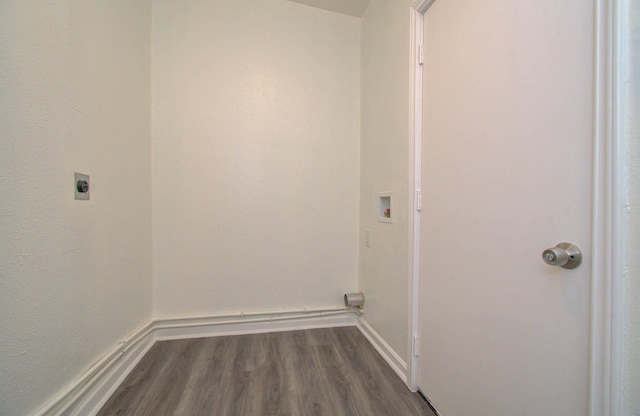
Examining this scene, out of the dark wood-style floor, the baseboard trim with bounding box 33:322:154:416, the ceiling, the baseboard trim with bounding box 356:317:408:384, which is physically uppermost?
the ceiling

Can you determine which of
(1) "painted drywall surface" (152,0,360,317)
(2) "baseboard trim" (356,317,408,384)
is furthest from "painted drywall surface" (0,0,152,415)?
(2) "baseboard trim" (356,317,408,384)

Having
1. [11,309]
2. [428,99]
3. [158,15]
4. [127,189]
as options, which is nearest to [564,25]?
[428,99]

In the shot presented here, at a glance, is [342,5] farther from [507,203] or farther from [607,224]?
[607,224]

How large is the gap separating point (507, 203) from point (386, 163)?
2.89ft

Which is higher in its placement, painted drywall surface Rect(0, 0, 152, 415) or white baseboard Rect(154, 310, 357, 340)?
painted drywall surface Rect(0, 0, 152, 415)

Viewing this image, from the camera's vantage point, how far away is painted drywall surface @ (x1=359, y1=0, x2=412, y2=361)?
1.42 m

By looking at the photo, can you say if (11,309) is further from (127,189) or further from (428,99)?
(428,99)

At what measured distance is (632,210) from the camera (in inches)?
21.3

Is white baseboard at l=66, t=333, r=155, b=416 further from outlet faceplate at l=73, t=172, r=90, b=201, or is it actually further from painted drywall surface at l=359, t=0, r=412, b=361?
painted drywall surface at l=359, t=0, r=412, b=361

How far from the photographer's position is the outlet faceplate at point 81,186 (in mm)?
1079

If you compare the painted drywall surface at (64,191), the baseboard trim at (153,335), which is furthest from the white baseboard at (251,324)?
the painted drywall surface at (64,191)

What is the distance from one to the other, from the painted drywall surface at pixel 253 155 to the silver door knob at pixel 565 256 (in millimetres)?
1489

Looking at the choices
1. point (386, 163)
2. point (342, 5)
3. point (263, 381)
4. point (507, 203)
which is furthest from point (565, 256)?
point (342, 5)

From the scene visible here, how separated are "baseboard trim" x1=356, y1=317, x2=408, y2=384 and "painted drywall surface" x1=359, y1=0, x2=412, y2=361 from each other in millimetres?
33
